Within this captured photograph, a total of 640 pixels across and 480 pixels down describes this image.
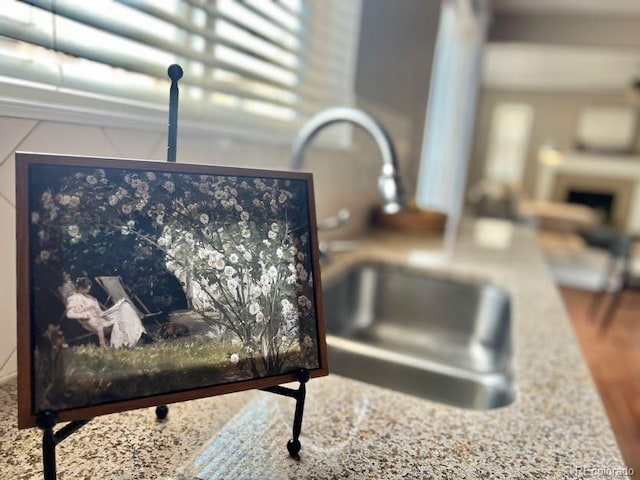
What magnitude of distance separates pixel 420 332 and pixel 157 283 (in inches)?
41.9

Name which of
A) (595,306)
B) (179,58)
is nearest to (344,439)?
(179,58)

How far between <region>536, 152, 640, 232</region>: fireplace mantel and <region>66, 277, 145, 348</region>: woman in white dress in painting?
8.89 m

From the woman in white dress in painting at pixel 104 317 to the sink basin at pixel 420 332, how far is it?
646mm

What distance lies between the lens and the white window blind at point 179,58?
21.2 inches

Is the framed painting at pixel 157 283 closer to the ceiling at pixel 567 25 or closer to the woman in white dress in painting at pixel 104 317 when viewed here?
the woman in white dress in painting at pixel 104 317

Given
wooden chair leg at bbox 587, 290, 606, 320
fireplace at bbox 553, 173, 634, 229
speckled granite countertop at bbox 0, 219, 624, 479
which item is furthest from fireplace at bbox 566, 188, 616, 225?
speckled granite countertop at bbox 0, 219, 624, 479

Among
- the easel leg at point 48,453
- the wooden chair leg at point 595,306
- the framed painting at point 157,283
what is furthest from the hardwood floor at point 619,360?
the easel leg at point 48,453

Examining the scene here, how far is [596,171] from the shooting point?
8125mm

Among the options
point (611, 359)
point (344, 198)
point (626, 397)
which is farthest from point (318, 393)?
point (611, 359)

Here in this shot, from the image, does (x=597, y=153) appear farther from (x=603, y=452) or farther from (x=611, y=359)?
(x=603, y=452)

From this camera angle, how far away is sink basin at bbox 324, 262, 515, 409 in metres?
0.97

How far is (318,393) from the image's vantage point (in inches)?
22.8

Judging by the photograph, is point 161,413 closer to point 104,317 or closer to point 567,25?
point 104,317

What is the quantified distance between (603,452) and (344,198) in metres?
1.14
